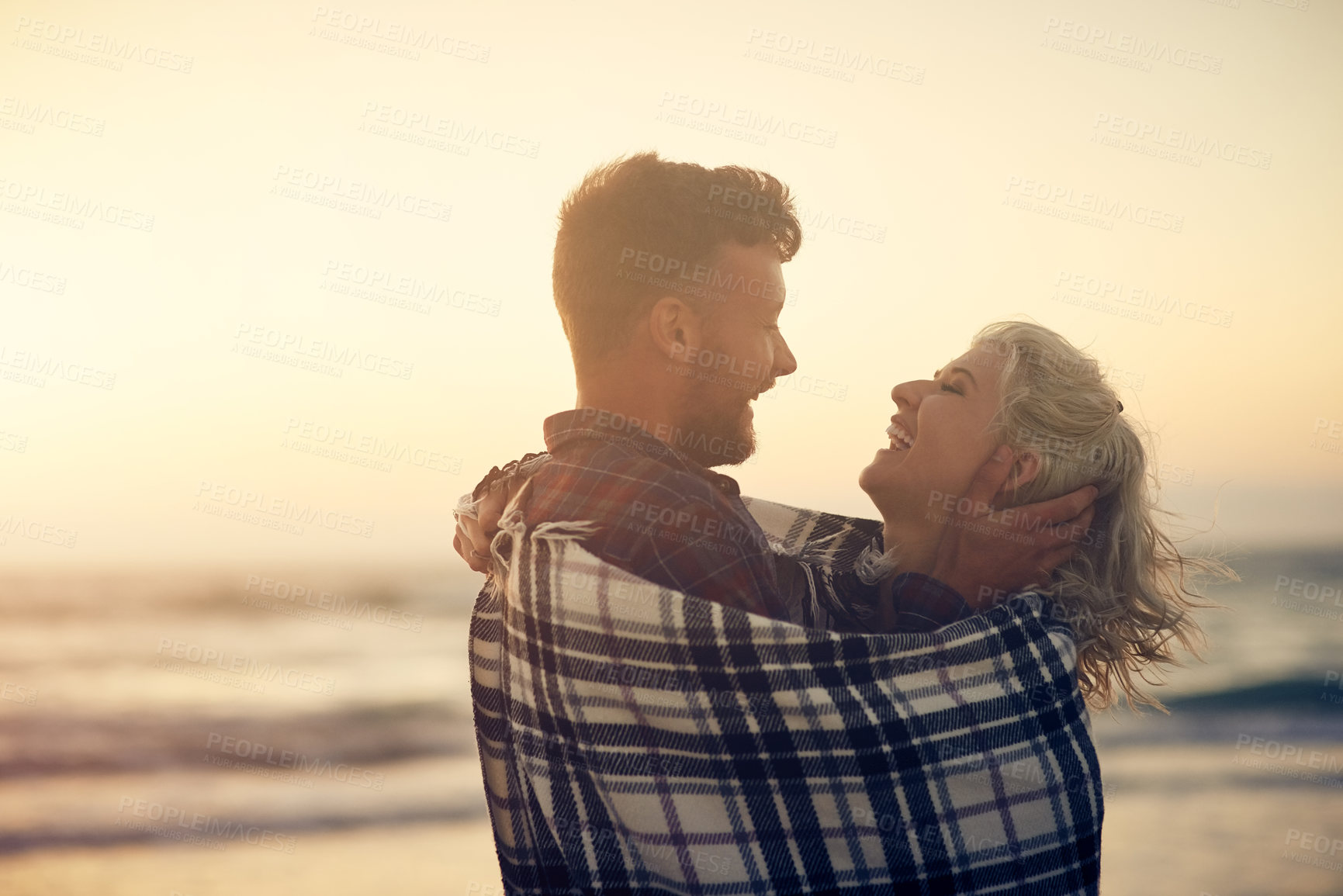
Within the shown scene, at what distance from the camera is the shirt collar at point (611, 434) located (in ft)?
6.54

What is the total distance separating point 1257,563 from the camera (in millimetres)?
15453

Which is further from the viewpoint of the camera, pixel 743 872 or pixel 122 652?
pixel 122 652

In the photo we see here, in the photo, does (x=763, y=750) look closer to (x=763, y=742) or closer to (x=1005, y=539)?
(x=763, y=742)

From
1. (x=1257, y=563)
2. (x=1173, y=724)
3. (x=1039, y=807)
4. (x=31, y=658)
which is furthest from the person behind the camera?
(x=1257, y=563)

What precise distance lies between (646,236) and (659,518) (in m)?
0.85

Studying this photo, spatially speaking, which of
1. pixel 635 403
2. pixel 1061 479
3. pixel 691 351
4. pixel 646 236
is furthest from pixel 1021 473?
pixel 646 236

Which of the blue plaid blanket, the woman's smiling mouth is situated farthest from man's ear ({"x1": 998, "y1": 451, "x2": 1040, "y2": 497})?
the blue plaid blanket

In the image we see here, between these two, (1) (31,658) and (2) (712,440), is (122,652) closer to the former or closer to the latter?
(1) (31,658)

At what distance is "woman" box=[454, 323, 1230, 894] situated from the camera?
1.64 m

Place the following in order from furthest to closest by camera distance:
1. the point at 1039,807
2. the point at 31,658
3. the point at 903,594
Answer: the point at 31,658 < the point at 903,594 < the point at 1039,807

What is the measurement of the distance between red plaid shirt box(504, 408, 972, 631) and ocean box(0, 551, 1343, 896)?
55.6 inches

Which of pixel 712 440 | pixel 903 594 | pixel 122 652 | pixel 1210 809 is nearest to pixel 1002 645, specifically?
pixel 903 594

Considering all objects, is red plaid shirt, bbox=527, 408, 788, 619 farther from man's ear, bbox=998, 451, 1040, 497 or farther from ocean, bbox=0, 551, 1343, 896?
ocean, bbox=0, 551, 1343, 896

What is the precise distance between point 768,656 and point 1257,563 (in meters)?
17.1
